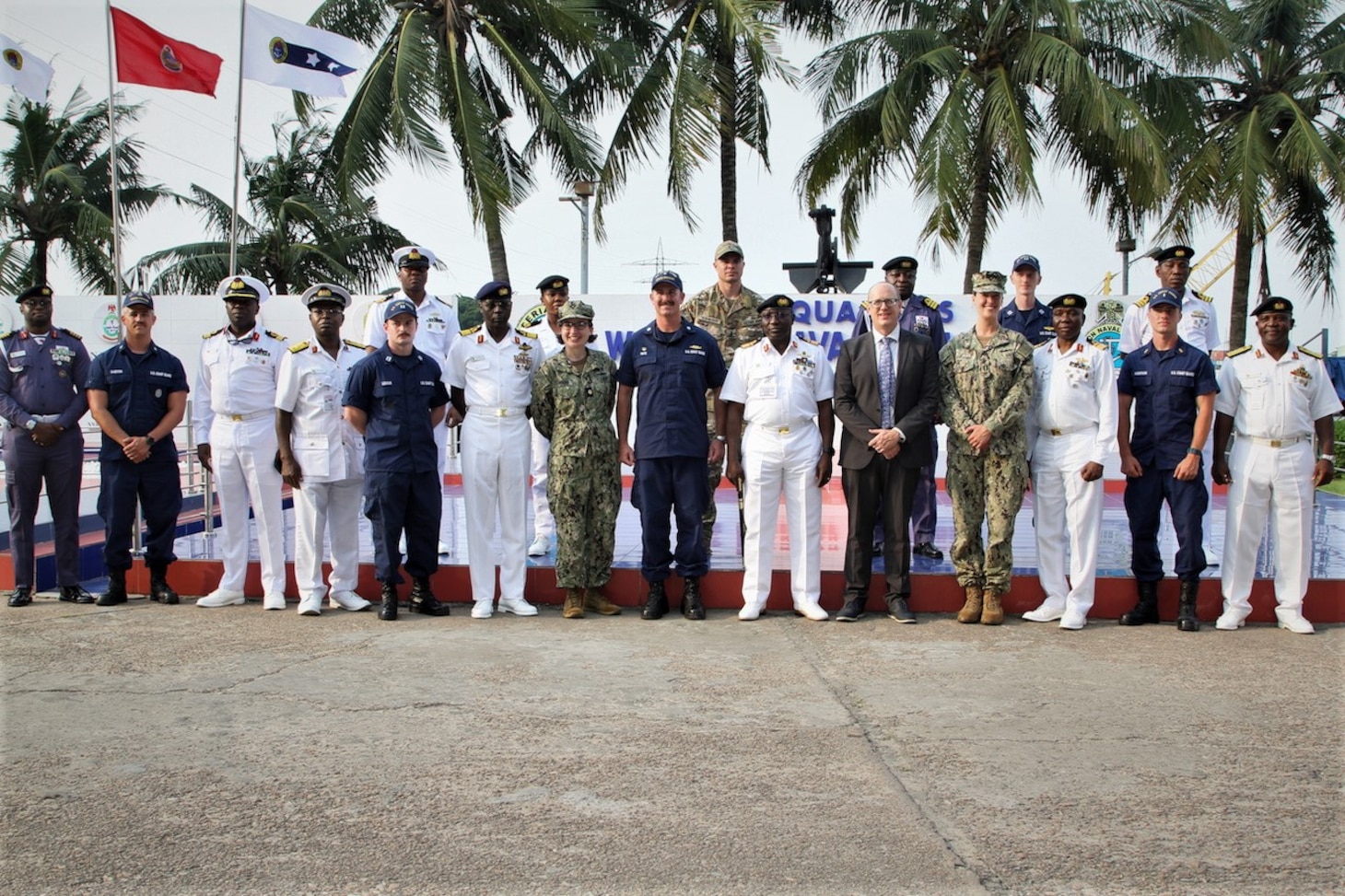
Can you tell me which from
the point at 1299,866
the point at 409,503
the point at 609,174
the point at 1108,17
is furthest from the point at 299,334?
the point at 1299,866

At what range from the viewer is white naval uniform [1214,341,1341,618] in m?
6.07

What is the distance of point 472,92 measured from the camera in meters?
15.1

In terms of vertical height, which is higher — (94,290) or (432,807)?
(94,290)

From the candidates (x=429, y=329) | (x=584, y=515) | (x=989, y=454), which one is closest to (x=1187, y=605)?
(x=989, y=454)

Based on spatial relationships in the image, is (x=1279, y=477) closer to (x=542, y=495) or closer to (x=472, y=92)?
(x=542, y=495)

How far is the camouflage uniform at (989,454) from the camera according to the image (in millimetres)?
6129

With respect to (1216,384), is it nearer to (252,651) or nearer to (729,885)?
(729,885)

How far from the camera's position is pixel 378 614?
6395 millimetres

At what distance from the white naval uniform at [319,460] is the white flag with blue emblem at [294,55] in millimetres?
4171

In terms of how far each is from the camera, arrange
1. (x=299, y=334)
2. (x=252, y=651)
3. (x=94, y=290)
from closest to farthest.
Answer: (x=252, y=651) < (x=299, y=334) < (x=94, y=290)

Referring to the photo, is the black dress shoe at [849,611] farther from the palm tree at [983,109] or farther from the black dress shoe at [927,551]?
the palm tree at [983,109]

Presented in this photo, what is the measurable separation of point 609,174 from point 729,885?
1411cm

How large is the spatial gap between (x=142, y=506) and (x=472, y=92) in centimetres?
980

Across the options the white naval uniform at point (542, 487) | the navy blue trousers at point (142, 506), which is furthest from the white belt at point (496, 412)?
the navy blue trousers at point (142, 506)
